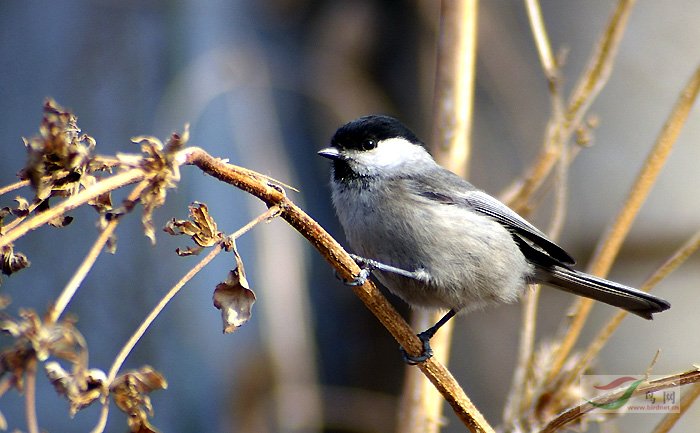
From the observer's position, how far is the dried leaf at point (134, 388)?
97cm

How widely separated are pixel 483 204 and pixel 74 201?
5.28 ft

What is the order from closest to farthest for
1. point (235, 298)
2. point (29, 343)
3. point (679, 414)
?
point (29, 343)
point (235, 298)
point (679, 414)

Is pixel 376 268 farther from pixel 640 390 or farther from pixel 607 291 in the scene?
pixel 640 390

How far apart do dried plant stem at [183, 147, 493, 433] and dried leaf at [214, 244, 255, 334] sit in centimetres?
11

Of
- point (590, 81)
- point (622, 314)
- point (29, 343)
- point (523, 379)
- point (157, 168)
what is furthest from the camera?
point (590, 81)

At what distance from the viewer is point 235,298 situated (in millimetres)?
1079

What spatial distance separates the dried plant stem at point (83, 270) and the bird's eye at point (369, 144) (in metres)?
1.44

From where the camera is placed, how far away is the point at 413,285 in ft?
6.88

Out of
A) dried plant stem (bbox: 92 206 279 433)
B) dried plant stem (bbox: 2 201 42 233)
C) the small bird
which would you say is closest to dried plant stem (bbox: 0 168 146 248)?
dried plant stem (bbox: 2 201 42 233)

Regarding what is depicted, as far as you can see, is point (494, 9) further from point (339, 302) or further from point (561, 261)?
point (339, 302)

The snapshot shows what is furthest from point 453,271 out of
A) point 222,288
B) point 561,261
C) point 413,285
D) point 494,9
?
point 494,9

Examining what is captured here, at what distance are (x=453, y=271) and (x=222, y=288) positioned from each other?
3.77 ft

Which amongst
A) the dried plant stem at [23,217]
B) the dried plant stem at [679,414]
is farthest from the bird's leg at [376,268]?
the dried plant stem at [23,217]

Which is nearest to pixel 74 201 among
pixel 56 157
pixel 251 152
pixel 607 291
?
pixel 56 157
